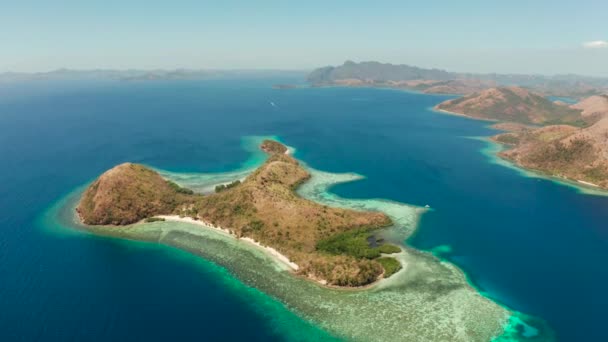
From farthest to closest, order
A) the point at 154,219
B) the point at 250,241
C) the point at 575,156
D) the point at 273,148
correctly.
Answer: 1. the point at 273,148
2. the point at 575,156
3. the point at 154,219
4. the point at 250,241

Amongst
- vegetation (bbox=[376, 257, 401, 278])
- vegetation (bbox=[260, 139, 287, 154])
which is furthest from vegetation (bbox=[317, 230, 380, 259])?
vegetation (bbox=[260, 139, 287, 154])

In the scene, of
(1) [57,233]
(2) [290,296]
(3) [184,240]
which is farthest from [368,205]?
(1) [57,233]

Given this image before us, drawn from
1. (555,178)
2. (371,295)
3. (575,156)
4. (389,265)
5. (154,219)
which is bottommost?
(371,295)

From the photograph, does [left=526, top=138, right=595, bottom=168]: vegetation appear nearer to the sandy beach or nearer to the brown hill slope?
the sandy beach

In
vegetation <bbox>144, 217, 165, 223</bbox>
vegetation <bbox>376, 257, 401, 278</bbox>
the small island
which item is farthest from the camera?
vegetation <bbox>144, 217, 165, 223</bbox>

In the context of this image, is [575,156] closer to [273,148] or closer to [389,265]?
[389,265]

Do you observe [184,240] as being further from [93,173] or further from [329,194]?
[93,173]

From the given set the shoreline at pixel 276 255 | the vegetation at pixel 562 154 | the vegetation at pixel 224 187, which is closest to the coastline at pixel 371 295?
the shoreline at pixel 276 255

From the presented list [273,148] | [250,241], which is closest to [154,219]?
[250,241]
